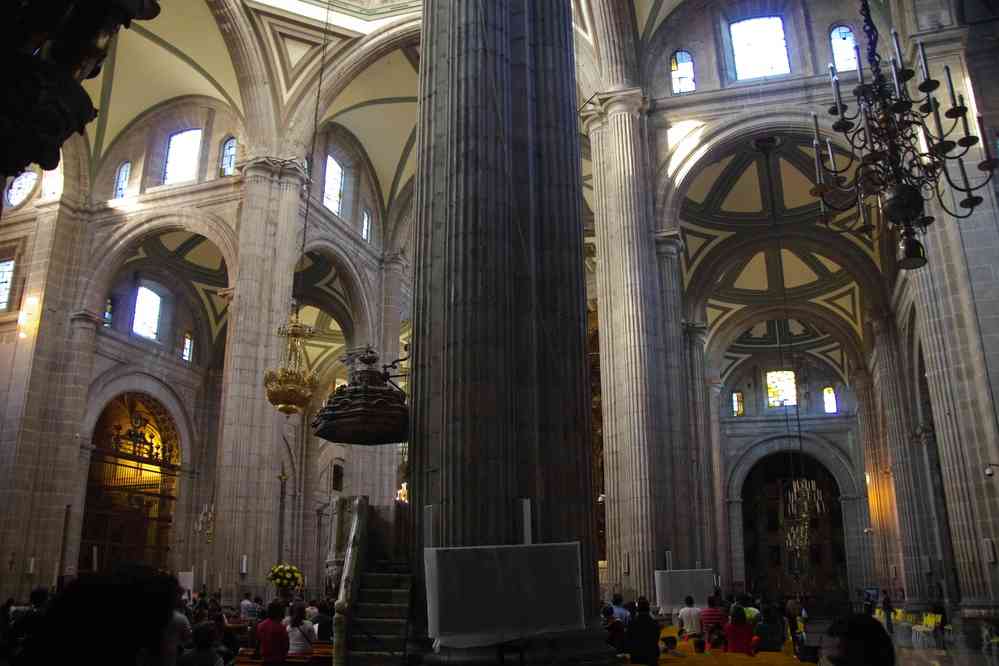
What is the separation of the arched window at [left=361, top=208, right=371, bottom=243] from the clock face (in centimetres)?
834

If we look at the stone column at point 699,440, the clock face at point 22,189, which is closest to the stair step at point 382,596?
the stone column at point 699,440

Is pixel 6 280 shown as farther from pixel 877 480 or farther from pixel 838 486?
pixel 838 486

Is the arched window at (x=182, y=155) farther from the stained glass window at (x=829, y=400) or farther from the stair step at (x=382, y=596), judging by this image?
the stained glass window at (x=829, y=400)

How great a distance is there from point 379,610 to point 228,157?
16630 mm

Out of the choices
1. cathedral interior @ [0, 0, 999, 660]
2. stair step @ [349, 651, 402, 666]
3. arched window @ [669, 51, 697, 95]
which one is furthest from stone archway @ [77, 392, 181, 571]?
stair step @ [349, 651, 402, 666]

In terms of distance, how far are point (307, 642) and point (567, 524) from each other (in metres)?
2.99

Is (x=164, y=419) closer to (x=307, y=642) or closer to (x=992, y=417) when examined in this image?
(x=307, y=642)

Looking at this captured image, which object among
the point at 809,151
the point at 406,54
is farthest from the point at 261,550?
the point at 809,151

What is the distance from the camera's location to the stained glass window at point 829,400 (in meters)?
34.9

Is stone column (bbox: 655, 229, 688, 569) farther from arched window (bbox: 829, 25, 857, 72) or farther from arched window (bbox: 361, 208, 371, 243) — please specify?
arched window (bbox: 361, 208, 371, 243)

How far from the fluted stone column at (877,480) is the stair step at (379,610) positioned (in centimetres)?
2368

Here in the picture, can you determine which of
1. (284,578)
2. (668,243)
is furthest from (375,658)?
(668,243)

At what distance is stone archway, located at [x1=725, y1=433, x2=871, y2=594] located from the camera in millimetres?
32312

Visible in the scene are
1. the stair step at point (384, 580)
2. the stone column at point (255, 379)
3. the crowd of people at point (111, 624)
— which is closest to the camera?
the crowd of people at point (111, 624)
